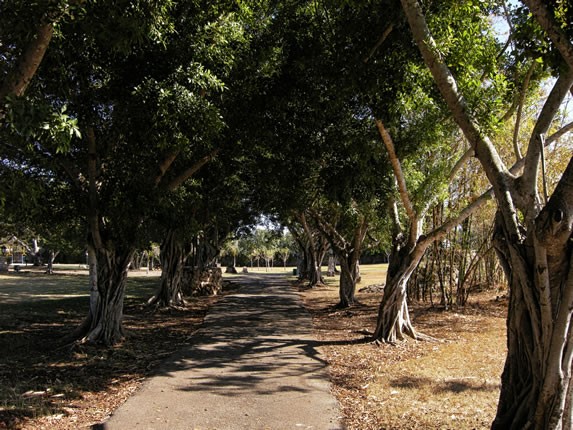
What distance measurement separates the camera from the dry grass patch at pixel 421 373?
19.1 feet

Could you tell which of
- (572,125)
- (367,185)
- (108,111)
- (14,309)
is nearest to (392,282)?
(367,185)

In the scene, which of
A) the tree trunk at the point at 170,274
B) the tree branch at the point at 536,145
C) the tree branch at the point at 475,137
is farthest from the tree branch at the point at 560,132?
the tree trunk at the point at 170,274

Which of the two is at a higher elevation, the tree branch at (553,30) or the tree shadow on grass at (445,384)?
the tree branch at (553,30)

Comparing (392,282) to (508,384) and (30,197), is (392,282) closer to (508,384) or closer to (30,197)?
(508,384)

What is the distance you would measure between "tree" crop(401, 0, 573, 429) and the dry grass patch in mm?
1216

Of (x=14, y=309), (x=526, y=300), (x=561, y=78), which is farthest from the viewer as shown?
(x=14, y=309)

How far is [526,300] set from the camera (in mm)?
4477

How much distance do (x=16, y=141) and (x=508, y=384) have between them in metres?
6.36

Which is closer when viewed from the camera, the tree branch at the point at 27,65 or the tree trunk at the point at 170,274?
the tree branch at the point at 27,65

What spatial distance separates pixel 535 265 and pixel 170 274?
16287 millimetres

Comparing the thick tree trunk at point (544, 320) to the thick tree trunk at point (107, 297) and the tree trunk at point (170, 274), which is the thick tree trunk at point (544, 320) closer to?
the thick tree trunk at point (107, 297)

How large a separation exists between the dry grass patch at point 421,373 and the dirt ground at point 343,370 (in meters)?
0.02

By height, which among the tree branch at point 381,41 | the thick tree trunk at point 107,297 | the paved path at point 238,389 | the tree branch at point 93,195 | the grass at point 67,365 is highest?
the tree branch at point 381,41

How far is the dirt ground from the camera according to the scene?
5.89 meters
